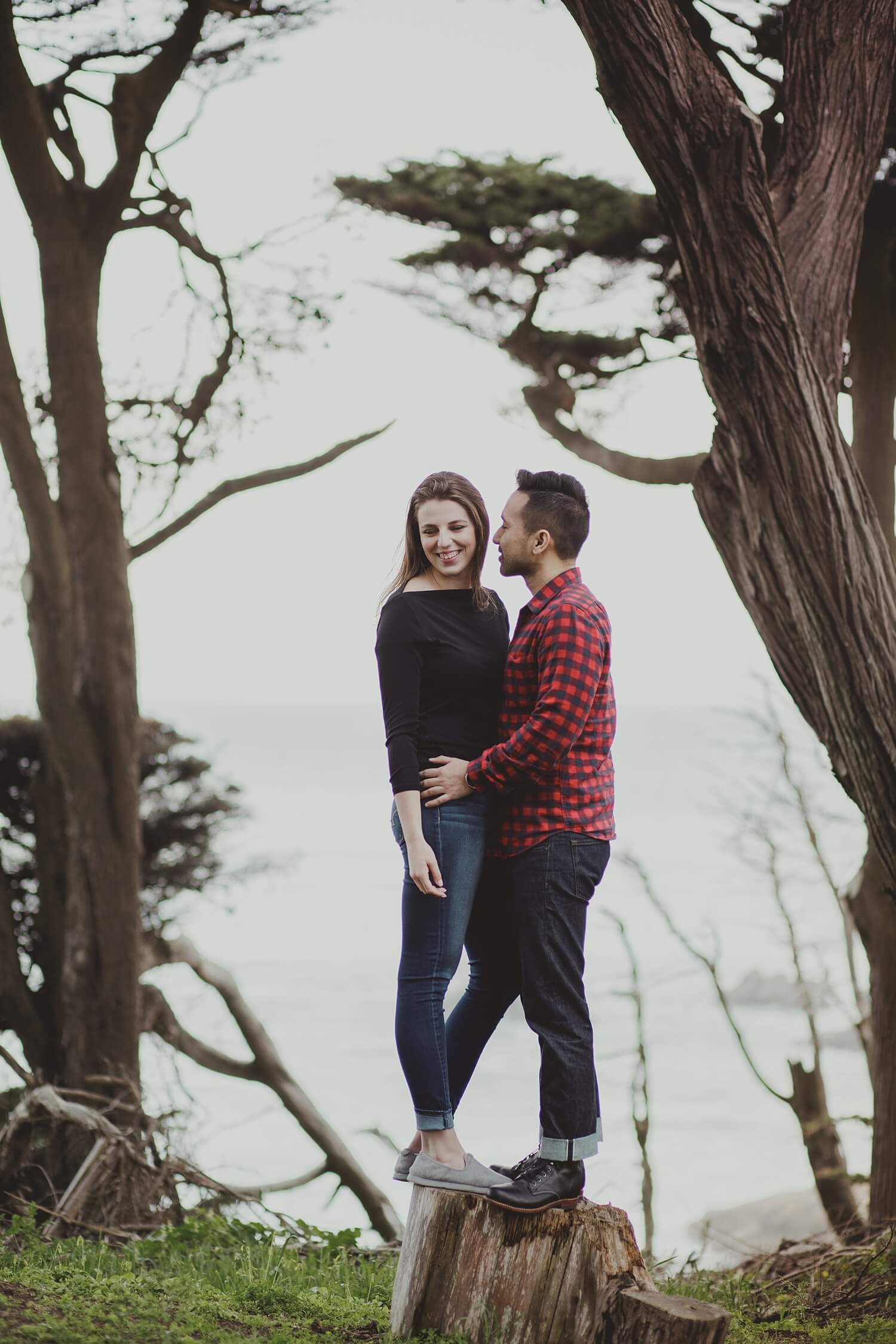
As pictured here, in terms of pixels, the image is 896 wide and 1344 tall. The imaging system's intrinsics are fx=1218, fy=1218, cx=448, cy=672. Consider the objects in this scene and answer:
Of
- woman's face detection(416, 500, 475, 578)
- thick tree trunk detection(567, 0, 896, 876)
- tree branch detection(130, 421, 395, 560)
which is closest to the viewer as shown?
woman's face detection(416, 500, 475, 578)

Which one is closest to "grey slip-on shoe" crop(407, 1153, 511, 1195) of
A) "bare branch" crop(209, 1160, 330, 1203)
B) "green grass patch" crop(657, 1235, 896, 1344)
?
"green grass patch" crop(657, 1235, 896, 1344)

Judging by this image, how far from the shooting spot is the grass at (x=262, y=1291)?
282cm

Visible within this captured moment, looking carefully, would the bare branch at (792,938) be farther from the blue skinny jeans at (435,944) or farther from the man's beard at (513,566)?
the man's beard at (513,566)

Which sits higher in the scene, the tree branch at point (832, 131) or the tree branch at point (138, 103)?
the tree branch at point (138, 103)

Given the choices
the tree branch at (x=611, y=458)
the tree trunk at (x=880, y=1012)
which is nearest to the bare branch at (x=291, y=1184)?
the tree trunk at (x=880, y=1012)

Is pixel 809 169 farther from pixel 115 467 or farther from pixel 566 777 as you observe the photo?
pixel 115 467

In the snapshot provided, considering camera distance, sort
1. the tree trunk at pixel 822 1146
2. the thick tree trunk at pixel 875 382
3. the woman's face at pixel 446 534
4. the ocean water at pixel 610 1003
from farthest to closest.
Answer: the ocean water at pixel 610 1003 → the tree trunk at pixel 822 1146 → the thick tree trunk at pixel 875 382 → the woman's face at pixel 446 534

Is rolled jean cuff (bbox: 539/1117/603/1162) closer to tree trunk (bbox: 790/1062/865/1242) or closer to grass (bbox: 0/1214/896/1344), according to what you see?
grass (bbox: 0/1214/896/1344)

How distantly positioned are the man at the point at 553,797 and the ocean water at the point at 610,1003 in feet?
6.92

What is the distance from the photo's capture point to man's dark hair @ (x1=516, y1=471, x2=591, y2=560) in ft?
9.80

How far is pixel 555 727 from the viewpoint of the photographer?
8.96ft

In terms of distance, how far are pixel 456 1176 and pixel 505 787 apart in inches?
37.3

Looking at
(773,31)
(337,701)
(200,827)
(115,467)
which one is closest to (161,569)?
(200,827)

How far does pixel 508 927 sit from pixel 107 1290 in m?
1.39
